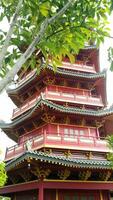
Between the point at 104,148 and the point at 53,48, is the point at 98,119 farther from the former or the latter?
the point at 53,48

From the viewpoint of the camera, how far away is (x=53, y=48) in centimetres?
493

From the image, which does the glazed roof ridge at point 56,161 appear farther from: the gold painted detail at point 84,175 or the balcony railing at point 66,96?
the balcony railing at point 66,96

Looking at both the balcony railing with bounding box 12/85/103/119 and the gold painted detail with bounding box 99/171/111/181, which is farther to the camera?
the balcony railing with bounding box 12/85/103/119

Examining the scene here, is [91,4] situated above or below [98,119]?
below

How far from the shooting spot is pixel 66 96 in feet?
57.1

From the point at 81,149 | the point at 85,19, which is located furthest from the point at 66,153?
the point at 85,19

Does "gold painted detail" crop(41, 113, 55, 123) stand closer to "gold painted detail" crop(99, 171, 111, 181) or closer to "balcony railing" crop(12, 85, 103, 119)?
"balcony railing" crop(12, 85, 103, 119)

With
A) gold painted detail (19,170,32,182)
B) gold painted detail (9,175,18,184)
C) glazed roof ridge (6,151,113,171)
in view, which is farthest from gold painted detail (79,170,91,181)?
gold painted detail (9,175,18,184)

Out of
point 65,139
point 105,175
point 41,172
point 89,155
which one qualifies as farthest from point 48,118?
point 105,175

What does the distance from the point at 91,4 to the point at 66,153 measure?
35.3 ft

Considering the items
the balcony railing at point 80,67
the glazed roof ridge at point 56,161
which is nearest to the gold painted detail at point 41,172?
the glazed roof ridge at point 56,161

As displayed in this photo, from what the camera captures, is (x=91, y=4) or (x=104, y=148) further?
(x=104, y=148)

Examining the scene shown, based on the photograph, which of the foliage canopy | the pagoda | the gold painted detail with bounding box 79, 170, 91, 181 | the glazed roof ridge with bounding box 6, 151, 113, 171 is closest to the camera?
the foliage canopy

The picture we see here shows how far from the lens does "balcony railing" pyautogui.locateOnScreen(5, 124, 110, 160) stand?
14.7m
